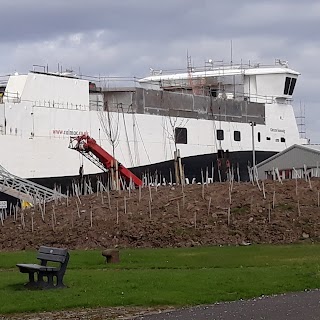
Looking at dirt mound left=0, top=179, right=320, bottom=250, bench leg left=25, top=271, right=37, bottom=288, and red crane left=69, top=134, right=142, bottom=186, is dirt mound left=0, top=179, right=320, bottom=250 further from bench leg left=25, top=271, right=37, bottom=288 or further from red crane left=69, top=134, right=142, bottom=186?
red crane left=69, top=134, right=142, bottom=186

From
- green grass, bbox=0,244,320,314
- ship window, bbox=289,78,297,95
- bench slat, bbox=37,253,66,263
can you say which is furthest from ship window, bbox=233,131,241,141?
bench slat, bbox=37,253,66,263

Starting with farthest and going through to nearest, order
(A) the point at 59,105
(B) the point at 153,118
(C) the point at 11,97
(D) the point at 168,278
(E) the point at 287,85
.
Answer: (E) the point at 287,85 → (B) the point at 153,118 → (A) the point at 59,105 → (C) the point at 11,97 → (D) the point at 168,278

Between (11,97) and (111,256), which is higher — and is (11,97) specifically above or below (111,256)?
above

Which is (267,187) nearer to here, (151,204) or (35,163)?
(151,204)

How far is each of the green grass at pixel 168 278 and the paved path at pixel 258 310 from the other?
708 mm

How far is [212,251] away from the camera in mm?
25453

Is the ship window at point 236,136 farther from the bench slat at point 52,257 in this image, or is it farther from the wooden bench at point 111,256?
the bench slat at point 52,257

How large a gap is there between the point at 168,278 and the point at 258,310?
4.23 meters

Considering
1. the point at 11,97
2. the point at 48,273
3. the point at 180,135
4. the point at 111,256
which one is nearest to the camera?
the point at 48,273

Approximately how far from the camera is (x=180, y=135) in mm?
67250

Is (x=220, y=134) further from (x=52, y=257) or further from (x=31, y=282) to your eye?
(x=31, y=282)

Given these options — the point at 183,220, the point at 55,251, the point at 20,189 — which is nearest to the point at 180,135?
the point at 20,189

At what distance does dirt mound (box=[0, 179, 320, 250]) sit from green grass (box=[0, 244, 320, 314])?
2.51m

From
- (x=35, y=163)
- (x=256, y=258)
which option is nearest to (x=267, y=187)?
(x=256, y=258)
